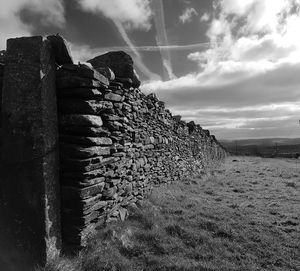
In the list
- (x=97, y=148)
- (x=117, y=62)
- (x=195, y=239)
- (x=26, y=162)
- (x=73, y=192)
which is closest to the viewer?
(x=26, y=162)

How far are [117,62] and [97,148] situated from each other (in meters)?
2.71

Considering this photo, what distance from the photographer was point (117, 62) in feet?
23.3

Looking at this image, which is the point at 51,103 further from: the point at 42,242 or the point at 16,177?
the point at 42,242

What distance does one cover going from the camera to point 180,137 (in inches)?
559

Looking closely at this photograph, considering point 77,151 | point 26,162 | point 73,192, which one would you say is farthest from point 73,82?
point 73,192

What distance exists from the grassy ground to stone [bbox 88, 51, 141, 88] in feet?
11.0

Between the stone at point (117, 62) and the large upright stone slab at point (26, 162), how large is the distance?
254cm

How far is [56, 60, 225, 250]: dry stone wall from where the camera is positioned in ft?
16.1

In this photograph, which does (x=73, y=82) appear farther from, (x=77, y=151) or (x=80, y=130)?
(x=77, y=151)

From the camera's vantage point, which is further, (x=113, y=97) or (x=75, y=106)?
(x=113, y=97)

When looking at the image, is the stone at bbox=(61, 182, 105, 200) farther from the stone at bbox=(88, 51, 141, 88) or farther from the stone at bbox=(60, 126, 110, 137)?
the stone at bbox=(88, 51, 141, 88)

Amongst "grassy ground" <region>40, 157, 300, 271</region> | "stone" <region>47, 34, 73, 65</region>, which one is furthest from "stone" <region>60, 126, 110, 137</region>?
"grassy ground" <region>40, 157, 300, 271</region>

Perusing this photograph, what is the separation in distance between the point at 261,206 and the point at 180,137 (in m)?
5.91

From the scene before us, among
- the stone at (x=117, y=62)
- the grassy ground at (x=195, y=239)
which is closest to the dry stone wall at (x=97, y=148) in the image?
the stone at (x=117, y=62)
